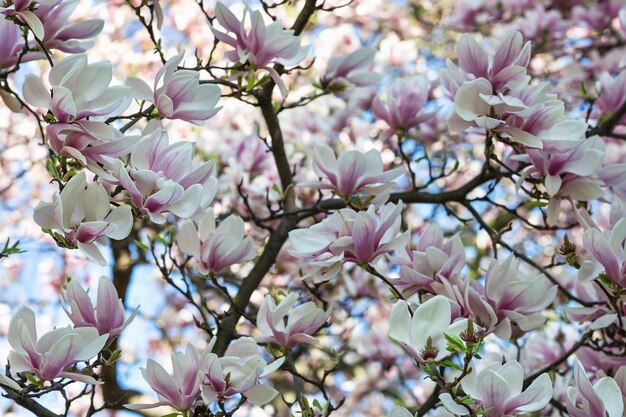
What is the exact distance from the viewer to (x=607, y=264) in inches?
52.7

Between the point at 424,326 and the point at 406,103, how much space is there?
882mm

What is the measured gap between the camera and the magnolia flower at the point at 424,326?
115cm

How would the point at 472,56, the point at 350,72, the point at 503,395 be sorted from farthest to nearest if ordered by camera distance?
the point at 350,72 → the point at 472,56 → the point at 503,395

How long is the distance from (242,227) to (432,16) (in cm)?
377

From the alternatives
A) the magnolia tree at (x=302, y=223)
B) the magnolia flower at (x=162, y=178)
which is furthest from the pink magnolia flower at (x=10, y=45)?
the magnolia flower at (x=162, y=178)

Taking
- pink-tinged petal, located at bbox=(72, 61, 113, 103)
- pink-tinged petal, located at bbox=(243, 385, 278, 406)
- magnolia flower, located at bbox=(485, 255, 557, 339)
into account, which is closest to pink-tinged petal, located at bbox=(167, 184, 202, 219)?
pink-tinged petal, located at bbox=(72, 61, 113, 103)

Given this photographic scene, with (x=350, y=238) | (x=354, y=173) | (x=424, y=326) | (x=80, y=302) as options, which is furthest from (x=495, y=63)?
(x=80, y=302)

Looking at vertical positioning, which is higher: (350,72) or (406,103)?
(350,72)

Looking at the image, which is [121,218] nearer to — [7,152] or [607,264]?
[607,264]

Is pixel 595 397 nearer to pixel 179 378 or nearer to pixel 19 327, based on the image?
pixel 179 378

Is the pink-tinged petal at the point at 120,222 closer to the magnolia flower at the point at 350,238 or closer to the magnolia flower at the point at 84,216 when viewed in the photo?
the magnolia flower at the point at 84,216

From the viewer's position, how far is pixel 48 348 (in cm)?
114

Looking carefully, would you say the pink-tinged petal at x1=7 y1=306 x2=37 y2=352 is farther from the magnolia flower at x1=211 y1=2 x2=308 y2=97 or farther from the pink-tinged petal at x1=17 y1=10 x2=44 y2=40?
the magnolia flower at x1=211 y1=2 x2=308 y2=97

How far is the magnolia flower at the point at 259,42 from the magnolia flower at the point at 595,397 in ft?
2.51
